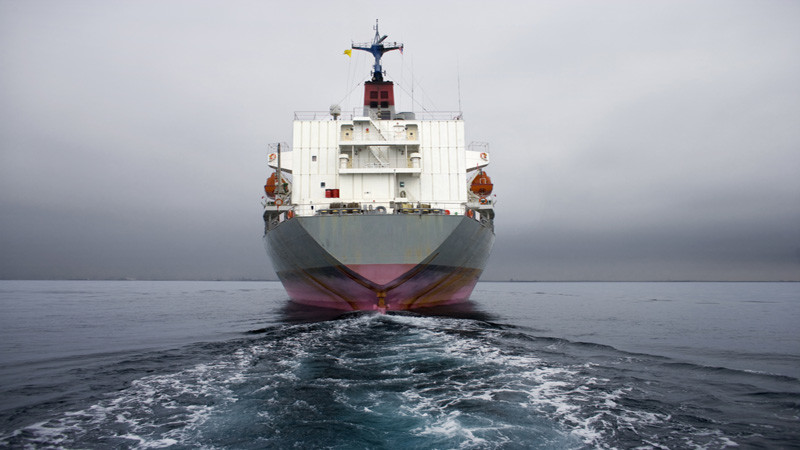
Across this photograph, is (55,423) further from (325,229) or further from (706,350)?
(706,350)

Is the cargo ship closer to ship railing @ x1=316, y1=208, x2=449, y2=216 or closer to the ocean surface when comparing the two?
ship railing @ x1=316, y1=208, x2=449, y2=216

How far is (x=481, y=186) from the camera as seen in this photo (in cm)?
2642

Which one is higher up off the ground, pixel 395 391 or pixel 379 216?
pixel 379 216

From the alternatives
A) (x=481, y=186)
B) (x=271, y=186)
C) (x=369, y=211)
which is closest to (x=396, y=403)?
(x=369, y=211)

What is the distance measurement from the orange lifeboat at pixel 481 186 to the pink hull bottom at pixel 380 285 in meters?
7.04

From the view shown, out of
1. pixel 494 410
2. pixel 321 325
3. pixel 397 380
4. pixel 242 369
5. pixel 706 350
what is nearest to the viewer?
pixel 494 410

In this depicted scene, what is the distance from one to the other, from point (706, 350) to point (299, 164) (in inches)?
759

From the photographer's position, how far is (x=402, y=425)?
568 cm

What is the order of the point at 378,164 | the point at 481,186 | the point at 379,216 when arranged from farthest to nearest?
the point at 481,186
the point at 378,164
the point at 379,216

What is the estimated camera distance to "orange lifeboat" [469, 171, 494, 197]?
86.8 feet

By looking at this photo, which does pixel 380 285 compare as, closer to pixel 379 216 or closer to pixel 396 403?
pixel 379 216

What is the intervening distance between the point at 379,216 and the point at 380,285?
301 cm

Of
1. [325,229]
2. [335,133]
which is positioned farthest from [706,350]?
[335,133]

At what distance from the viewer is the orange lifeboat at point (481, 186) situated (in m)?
26.5
